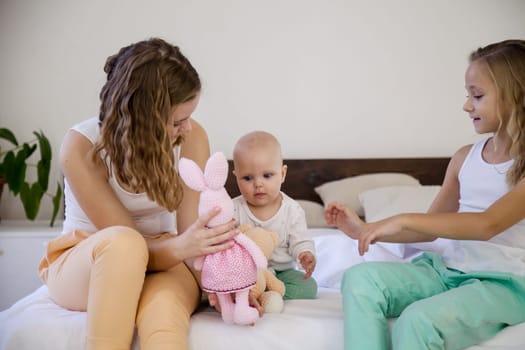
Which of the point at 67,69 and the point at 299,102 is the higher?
the point at 67,69

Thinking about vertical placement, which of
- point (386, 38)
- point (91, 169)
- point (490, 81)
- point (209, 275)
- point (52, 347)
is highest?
point (386, 38)

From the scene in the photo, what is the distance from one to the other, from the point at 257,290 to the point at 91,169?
0.49m

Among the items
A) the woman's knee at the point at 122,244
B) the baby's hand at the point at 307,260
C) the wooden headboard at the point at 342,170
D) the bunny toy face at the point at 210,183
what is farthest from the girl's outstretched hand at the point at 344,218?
the wooden headboard at the point at 342,170

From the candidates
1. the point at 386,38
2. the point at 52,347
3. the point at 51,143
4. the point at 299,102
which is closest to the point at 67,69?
the point at 51,143

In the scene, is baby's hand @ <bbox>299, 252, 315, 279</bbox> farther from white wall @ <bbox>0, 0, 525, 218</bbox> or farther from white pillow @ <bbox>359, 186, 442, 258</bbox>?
white wall @ <bbox>0, 0, 525, 218</bbox>

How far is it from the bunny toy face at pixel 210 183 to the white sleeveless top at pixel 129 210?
243 millimetres

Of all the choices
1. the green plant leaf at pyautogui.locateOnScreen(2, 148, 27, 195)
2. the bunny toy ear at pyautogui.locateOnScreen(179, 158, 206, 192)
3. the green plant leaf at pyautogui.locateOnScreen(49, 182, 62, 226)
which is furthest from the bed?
the green plant leaf at pyautogui.locateOnScreen(2, 148, 27, 195)

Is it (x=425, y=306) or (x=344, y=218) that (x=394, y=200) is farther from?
(x=425, y=306)

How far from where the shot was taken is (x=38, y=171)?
9.53 ft

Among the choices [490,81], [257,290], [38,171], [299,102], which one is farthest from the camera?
[299,102]

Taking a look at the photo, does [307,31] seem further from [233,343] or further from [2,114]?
[233,343]

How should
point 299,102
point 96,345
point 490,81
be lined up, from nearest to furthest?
point 96,345 → point 490,81 → point 299,102

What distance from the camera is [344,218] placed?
1459mm

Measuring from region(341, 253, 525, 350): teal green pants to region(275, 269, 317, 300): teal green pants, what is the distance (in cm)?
26
